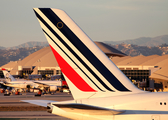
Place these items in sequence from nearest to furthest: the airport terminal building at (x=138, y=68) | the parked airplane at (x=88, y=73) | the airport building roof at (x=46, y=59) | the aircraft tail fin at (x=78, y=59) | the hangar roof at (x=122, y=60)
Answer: the parked airplane at (x=88, y=73) < the aircraft tail fin at (x=78, y=59) < the airport terminal building at (x=138, y=68) < the hangar roof at (x=122, y=60) < the airport building roof at (x=46, y=59)

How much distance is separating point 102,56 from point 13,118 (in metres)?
17.4

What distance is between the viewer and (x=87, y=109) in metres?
9.91

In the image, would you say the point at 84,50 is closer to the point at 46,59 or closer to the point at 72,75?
the point at 72,75

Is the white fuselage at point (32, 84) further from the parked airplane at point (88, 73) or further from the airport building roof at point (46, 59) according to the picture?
the parked airplane at point (88, 73)

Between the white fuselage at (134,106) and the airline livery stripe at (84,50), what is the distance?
0.80 meters

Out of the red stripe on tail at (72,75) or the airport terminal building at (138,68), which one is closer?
the red stripe on tail at (72,75)

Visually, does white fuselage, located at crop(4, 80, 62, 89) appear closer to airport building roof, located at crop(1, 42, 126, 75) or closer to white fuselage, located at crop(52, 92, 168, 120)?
airport building roof, located at crop(1, 42, 126, 75)

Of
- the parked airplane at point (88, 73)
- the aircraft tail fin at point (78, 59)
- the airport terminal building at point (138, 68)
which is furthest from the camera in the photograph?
the airport terminal building at point (138, 68)

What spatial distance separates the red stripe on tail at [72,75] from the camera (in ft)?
37.8

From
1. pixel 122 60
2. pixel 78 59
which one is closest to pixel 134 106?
pixel 78 59

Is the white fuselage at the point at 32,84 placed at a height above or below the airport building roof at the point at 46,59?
below

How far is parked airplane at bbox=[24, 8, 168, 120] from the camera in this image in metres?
11.4

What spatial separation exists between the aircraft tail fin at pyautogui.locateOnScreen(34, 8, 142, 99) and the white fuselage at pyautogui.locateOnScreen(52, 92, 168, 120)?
386 millimetres

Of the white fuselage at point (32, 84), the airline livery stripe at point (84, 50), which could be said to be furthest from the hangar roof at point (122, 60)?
the airline livery stripe at point (84, 50)
